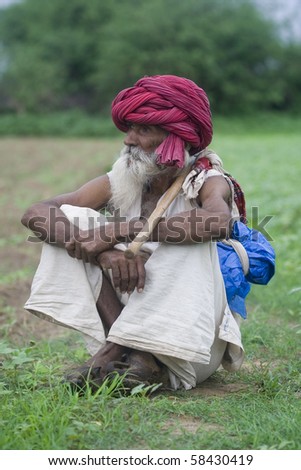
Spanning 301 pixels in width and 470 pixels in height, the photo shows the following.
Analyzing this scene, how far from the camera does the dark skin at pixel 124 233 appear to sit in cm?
340

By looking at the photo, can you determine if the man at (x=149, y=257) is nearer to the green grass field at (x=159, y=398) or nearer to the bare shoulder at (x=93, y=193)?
the bare shoulder at (x=93, y=193)

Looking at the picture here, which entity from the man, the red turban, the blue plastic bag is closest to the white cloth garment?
the man

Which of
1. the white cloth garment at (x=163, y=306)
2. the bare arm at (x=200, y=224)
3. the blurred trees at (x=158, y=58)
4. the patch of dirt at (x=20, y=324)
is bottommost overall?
the patch of dirt at (x=20, y=324)

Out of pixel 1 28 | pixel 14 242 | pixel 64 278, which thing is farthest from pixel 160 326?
pixel 1 28

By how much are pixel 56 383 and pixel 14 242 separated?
5.98m

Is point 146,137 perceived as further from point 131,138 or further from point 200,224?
point 200,224

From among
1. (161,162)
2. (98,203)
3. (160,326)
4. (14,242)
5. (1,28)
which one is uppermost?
(1,28)

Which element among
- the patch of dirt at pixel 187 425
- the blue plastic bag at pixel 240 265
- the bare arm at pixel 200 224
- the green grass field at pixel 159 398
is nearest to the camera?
the green grass field at pixel 159 398

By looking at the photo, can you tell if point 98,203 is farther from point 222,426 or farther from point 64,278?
point 222,426

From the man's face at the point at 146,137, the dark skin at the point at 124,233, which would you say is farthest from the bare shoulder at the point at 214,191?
the man's face at the point at 146,137

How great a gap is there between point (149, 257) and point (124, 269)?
15 cm

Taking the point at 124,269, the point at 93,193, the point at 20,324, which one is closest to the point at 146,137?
the point at 93,193

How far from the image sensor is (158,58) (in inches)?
1852
